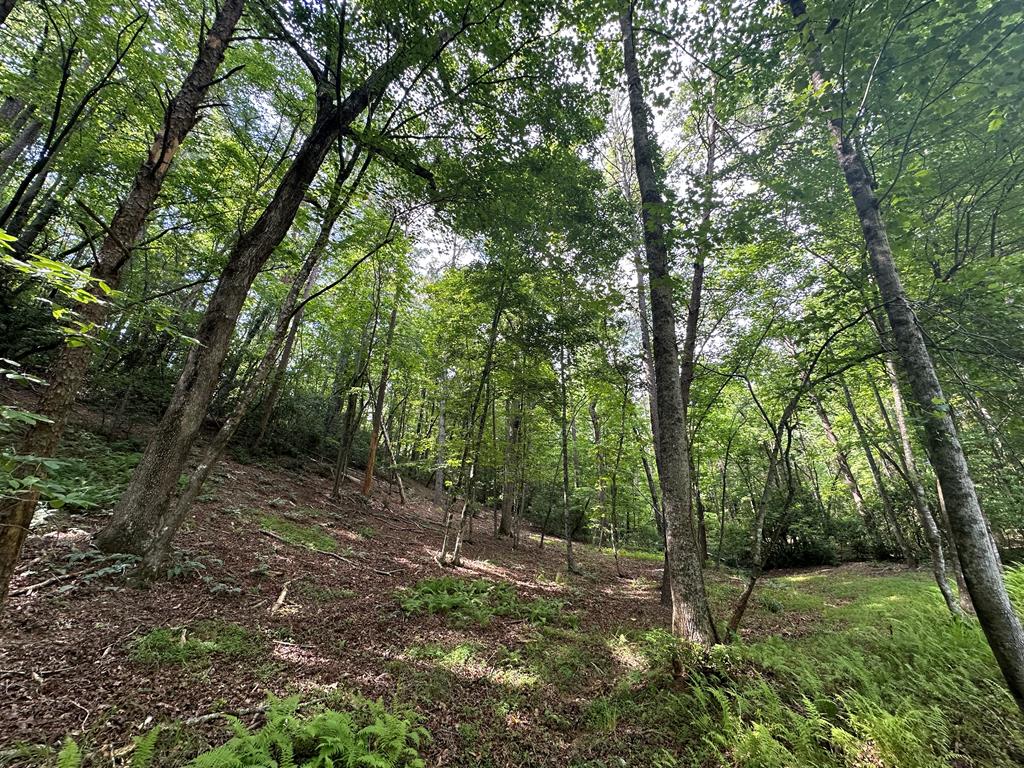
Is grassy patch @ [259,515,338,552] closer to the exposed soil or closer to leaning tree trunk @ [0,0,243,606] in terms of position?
the exposed soil

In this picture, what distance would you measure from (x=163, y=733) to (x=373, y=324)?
447 inches

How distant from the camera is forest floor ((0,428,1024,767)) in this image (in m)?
3.05

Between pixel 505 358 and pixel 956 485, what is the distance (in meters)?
8.47

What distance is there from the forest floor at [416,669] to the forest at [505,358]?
41mm

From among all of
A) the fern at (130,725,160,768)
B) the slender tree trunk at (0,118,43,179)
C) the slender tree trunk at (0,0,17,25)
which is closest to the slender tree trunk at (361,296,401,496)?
the slender tree trunk at (0,0,17,25)

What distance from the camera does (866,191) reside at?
168 inches

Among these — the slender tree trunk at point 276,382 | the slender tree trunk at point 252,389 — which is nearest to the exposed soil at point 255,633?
the slender tree trunk at point 252,389

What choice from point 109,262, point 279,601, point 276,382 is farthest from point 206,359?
point 276,382

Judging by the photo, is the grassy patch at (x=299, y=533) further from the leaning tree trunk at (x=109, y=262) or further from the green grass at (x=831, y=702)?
the green grass at (x=831, y=702)

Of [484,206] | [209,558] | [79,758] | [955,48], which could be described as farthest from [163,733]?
[955,48]

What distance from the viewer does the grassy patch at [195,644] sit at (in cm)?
364

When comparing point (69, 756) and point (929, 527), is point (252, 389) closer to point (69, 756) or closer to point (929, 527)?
point (69, 756)

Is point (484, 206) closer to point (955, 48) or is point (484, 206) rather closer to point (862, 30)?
point (862, 30)

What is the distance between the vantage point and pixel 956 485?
3443 mm
